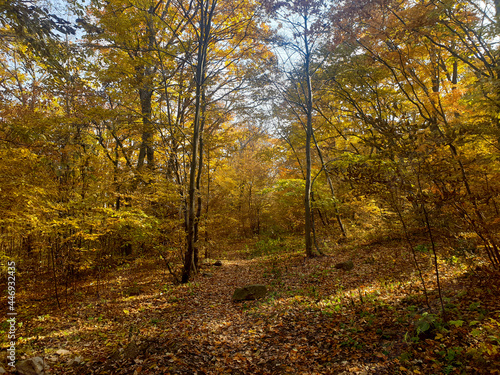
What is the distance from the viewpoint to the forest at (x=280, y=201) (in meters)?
3.82

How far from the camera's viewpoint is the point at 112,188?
8898mm

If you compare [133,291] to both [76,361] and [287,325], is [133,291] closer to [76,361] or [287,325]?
[76,361]

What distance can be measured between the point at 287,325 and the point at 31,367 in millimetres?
4096

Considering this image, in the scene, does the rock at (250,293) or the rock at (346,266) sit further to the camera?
the rock at (346,266)

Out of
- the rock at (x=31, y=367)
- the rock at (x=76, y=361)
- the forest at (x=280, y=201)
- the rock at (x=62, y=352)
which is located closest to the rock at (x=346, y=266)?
the forest at (x=280, y=201)

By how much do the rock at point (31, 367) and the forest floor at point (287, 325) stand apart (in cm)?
23

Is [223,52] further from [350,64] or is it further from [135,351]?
[135,351]

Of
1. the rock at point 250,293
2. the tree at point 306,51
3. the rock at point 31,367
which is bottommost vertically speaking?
the rock at point 250,293

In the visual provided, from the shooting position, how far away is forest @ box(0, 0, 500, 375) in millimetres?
3816

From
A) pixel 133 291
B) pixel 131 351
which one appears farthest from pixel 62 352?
pixel 133 291

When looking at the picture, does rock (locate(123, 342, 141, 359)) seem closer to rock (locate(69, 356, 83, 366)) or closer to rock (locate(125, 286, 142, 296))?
rock (locate(69, 356, 83, 366))

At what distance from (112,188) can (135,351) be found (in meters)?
6.25

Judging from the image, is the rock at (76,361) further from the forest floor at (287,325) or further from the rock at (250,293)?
the rock at (250,293)

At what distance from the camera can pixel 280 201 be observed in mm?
14633
